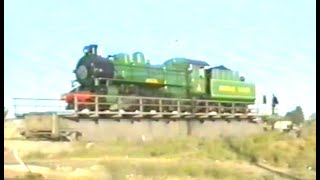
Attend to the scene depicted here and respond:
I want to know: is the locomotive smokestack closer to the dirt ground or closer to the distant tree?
the dirt ground

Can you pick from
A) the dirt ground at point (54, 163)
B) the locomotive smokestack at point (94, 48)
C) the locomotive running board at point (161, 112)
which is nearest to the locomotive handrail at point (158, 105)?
the locomotive running board at point (161, 112)

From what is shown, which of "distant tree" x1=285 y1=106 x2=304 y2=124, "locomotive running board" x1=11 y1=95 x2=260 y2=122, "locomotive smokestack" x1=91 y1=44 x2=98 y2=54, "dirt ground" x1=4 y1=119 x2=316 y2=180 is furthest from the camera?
"locomotive running board" x1=11 y1=95 x2=260 y2=122

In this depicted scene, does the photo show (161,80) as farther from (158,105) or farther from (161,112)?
(161,112)

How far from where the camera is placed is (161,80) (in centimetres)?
268

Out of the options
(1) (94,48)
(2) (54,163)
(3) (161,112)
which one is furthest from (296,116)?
(2) (54,163)

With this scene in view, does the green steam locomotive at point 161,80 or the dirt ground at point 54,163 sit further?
the green steam locomotive at point 161,80

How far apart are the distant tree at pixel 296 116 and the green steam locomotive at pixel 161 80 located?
0.26m

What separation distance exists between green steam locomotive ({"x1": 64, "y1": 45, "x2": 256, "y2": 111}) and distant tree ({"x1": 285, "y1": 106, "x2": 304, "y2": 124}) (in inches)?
10.1

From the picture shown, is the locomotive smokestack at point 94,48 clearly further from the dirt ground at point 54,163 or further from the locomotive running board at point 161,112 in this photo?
the dirt ground at point 54,163

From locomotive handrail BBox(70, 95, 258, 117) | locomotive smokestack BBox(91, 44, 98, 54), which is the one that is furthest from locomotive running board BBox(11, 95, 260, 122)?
locomotive smokestack BBox(91, 44, 98, 54)

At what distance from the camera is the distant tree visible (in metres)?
2.21

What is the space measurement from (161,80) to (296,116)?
0.76 metres

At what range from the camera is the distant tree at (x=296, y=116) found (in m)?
2.21
